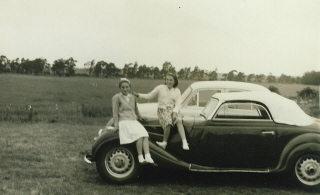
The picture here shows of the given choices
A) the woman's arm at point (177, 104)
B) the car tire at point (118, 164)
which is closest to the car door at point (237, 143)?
the woman's arm at point (177, 104)

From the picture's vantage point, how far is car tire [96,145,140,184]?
5363 millimetres

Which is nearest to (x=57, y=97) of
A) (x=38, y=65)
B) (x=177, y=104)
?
(x=38, y=65)

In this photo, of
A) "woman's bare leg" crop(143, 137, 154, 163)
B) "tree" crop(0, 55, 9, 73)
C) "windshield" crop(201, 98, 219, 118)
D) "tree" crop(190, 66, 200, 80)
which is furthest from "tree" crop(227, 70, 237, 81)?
"tree" crop(0, 55, 9, 73)

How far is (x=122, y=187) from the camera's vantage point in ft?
17.3

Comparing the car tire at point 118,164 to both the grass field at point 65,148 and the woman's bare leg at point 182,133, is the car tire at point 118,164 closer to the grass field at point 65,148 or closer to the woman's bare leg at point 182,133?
the grass field at point 65,148

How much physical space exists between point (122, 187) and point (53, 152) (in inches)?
117

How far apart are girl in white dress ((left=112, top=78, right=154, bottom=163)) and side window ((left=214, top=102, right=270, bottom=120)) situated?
1.20 metres

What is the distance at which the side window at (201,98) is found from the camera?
772 centimetres

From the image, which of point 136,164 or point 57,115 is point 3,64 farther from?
point 136,164

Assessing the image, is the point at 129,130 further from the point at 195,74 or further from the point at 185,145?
the point at 195,74

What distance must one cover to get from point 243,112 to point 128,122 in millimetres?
1968

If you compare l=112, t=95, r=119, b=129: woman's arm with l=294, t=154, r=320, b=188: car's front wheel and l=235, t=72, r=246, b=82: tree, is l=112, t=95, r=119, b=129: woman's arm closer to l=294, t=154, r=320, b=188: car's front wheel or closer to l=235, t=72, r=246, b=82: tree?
l=294, t=154, r=320, b=188: car's front wheel

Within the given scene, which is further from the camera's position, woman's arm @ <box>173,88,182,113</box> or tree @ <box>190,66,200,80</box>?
tree @ <box>190,66,200,80</box>

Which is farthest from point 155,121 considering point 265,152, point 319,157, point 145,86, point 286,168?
point 145,86
